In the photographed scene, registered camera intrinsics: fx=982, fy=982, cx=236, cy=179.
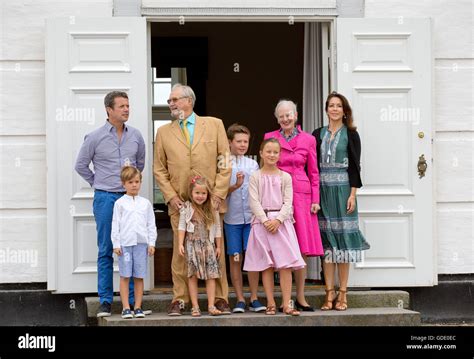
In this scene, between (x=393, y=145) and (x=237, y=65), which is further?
(x=237, y=65)

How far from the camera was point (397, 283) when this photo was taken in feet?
25.5

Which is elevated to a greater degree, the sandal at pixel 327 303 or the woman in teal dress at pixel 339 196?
the woman in teal dress at pixel 339 196

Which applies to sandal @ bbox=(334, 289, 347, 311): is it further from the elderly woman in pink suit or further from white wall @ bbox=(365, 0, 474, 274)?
white wall @ bbox=(365, 0, 474, 274)

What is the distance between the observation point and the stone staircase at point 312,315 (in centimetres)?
691

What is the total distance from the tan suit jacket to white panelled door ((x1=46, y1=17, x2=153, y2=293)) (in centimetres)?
45

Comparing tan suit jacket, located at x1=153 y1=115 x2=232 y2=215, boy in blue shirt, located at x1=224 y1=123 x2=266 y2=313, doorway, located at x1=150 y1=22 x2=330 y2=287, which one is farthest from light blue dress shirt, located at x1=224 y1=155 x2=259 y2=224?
doorway, located at x1=150 y1=22 x2=330 y2=287

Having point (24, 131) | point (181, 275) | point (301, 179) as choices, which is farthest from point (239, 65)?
point (181, 275)

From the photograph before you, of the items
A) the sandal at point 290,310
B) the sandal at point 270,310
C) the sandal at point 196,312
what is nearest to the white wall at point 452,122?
the sandal at point 290,310

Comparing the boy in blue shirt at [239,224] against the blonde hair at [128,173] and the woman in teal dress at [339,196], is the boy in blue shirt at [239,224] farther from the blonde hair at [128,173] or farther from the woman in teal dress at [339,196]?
the blonde hair at [128,173]

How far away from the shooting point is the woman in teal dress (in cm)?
730

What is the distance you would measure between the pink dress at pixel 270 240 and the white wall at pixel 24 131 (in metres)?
1.76

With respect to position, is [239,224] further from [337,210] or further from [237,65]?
[237,65]

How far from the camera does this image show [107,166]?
717cm

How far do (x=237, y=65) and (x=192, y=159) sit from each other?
680 centimetres
